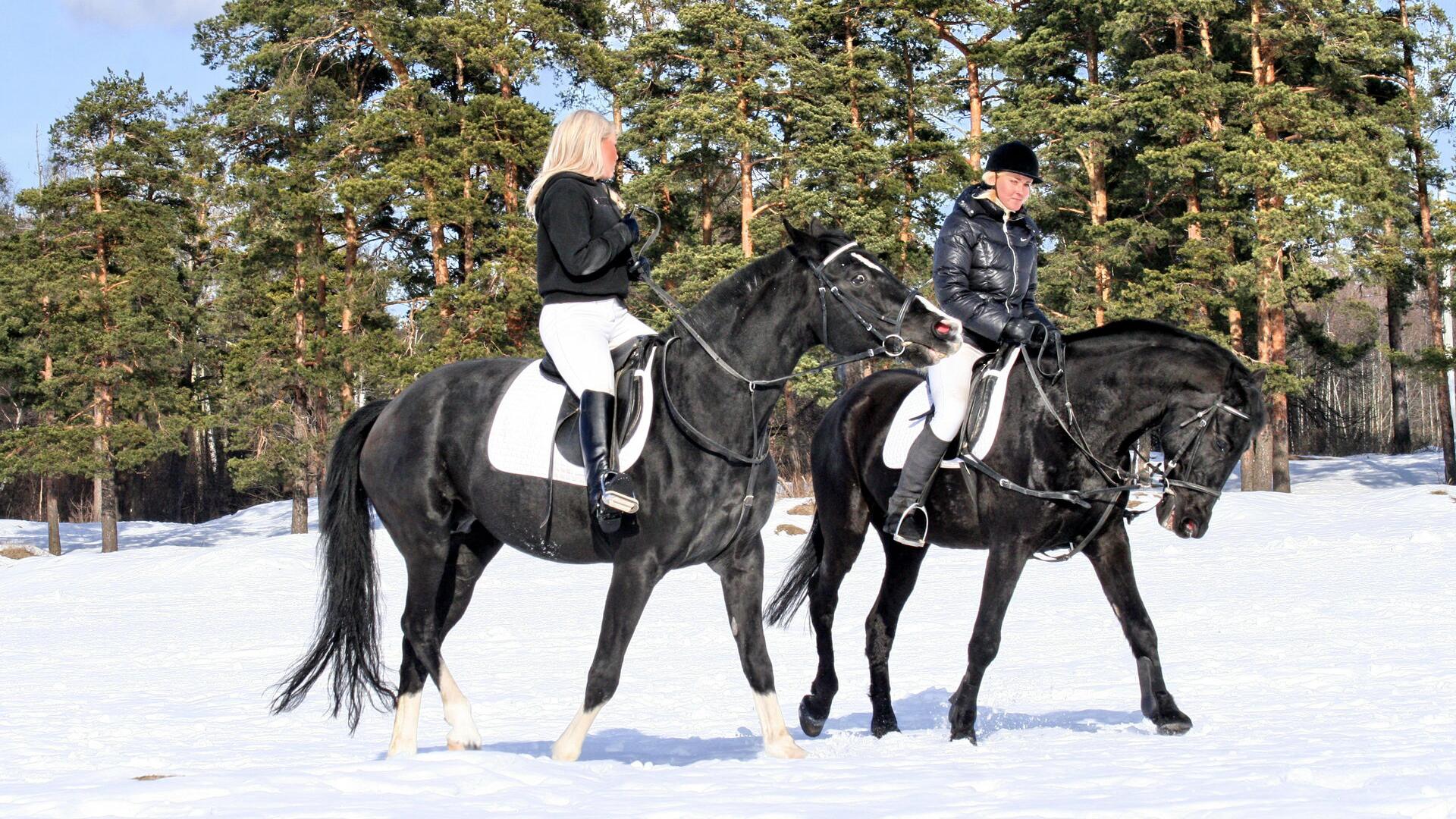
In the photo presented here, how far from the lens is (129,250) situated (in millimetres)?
35156

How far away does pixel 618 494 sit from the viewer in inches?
214

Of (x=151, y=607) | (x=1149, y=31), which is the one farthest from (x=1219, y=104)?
(x=151, y=607)

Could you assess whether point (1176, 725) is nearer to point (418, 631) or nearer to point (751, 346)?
point (751, 346)

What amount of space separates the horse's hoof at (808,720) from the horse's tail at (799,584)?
3.42ft

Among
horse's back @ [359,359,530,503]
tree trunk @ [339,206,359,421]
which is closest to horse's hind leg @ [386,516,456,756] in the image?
horse's back @ [359,359,530,503]

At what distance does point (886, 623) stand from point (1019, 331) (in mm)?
1832

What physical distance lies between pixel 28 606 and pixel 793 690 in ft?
43.4

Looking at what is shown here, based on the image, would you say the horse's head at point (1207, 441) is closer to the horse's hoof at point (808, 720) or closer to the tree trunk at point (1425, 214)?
the horse's hoof at point (808, 720)

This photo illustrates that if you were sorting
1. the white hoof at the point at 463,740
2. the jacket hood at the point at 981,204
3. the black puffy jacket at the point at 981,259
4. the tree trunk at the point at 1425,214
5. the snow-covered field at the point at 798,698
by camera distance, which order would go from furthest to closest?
the tree trunk at the point at 1425,214, the jacket hood at the point at 981,204, the black puffy jacket at the point at 981,259, the white hoof at the point at 463,740, the snow-covered field at the point at 798,698

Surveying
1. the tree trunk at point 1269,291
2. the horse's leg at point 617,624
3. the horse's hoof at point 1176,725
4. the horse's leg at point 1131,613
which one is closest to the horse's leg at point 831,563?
the horse's leg at point 1131,613

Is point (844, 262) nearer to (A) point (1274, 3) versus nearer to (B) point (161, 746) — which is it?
(B) point (161, 746)

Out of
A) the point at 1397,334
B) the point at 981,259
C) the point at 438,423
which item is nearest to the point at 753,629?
the point at 438,423

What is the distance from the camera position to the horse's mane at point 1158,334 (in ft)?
21.3

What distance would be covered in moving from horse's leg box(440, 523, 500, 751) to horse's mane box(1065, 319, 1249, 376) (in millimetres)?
3198
